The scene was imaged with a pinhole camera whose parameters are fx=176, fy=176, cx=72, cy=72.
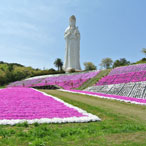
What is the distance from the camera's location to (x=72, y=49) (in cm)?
10375

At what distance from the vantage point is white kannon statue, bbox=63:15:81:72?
102 m

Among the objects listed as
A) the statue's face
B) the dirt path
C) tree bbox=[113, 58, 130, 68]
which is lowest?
the dirt path

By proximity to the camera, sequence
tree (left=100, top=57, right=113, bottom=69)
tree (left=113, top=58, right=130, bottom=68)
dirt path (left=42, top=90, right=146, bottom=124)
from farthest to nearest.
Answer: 1. tree (left=100, top=57, right=113, bottom=69)
2. tree (left=113, top=58, right=130, bottom=68)
3. dirt path (left=42, top=90, right=146, bottom=124)

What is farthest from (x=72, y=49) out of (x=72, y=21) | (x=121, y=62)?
(x=121, y=62)

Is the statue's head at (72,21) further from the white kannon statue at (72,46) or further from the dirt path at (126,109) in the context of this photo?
the dirt path at (126,109)

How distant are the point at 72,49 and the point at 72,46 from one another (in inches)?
70.4

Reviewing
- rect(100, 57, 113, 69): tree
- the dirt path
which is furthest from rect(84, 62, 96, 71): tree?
the dirt path

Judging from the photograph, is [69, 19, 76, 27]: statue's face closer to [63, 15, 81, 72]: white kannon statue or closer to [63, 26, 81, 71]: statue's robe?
[63, 15, 81, 72]: white kannon statue

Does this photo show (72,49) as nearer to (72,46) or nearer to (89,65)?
(72,46)

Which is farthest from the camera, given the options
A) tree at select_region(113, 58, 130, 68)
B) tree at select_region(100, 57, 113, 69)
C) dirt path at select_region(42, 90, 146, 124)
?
tree at select_region(100, 57, 113, 69)

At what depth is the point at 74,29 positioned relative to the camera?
106 metres

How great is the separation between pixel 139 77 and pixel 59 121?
30990 mm

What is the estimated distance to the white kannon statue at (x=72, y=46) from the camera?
10188 centimetres

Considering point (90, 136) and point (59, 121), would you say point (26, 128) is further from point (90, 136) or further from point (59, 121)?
point (90, 136)
